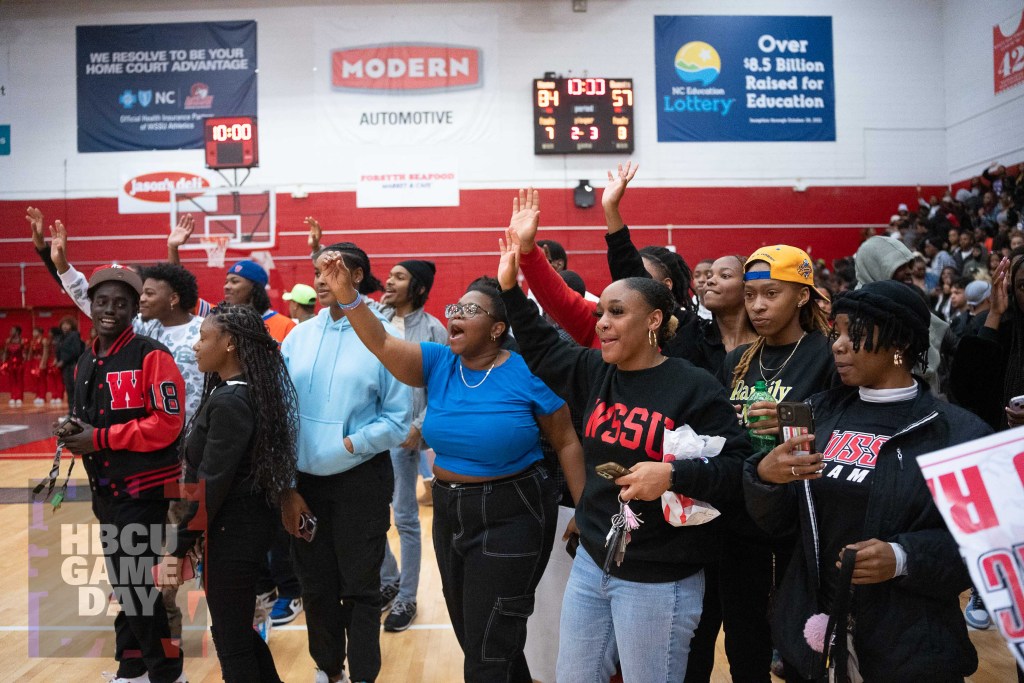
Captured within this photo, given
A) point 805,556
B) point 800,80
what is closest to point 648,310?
point 805,556

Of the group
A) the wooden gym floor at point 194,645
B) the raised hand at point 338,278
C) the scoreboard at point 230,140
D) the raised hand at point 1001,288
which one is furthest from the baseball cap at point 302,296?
the scoreboard at point 230,140

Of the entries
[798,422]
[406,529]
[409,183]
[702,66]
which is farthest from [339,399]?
[702,66]

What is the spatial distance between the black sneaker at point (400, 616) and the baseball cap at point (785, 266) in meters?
2.76

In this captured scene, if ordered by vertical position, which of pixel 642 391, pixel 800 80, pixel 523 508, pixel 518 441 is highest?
pixel 800 80

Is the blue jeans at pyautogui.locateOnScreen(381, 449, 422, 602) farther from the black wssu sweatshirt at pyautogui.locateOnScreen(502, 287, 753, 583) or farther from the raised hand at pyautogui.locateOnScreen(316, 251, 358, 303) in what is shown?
the black wssu sweatshirt at pyautogui.locateOnScreen(502, 287, 753, 583)

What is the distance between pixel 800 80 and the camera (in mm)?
12922

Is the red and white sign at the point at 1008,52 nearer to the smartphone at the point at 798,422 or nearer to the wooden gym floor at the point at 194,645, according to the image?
the wooden gym floor at the point at 194,645

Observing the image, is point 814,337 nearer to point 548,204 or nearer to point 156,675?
point 156,675

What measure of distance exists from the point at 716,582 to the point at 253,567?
1722mm

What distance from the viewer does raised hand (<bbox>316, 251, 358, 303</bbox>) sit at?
2.78 m

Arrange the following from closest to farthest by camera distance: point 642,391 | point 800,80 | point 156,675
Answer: point 642,391, point 156,675, point 800,80

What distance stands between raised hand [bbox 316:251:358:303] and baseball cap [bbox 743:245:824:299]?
1.45 m

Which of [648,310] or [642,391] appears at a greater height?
[648,310]

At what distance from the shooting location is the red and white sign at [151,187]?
13117 mm
